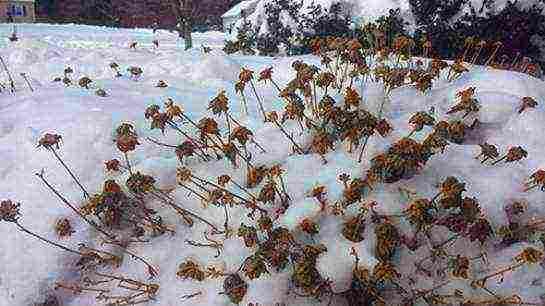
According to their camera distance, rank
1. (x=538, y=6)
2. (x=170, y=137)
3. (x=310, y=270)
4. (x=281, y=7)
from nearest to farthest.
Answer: (x=310, y=270) < (x=170, y=137) < (x=538, y=6) < (x=281, y=7)

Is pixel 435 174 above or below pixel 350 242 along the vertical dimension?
above

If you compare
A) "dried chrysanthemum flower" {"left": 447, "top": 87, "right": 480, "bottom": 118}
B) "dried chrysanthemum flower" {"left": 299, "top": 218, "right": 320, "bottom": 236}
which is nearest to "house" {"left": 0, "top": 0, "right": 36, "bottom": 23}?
"dried chrysanthemum flower" {"left": 447, "top": 87, "right": 480, "bottom": 118}

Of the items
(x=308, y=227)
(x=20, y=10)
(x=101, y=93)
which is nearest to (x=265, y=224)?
(x=308, y=227)

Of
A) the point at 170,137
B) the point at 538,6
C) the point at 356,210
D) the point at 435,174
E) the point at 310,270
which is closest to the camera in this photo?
the point at 310,270

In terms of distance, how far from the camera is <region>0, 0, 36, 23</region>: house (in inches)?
1417

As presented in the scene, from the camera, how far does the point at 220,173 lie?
3.17 m

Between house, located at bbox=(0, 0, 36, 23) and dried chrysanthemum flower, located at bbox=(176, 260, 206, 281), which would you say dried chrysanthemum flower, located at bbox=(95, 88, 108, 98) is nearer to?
dried chrysanthemum flower, located at bbox=(176, 260, 206, 281)

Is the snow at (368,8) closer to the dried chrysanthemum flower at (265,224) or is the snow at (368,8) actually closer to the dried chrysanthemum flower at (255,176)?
the dried chrysanthemum flower at (255,176)

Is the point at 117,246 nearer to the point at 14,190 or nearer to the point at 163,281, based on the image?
the point at 163,281

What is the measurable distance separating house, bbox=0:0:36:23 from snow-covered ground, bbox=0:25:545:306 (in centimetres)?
3563

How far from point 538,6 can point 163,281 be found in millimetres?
5471

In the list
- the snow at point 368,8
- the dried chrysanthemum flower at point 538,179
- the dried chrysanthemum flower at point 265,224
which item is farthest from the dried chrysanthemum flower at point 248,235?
the snow at point 368,8

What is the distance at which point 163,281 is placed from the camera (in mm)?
2811

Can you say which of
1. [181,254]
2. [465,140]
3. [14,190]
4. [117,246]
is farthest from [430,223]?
[14,190]
